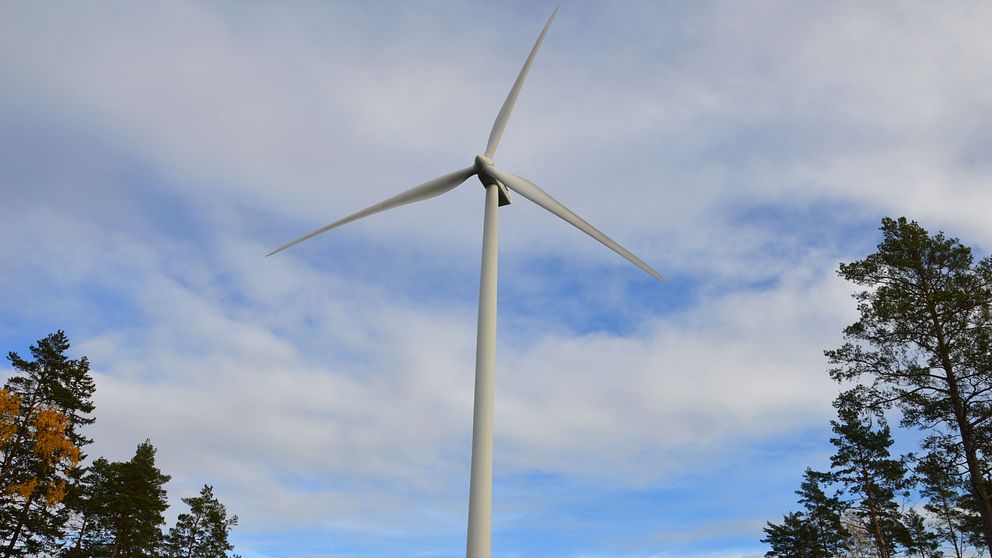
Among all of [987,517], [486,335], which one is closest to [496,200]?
[486,335]

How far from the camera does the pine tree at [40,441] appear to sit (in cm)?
3478

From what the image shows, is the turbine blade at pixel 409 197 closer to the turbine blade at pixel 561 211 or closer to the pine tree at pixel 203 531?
the turbine blade at pixel 561 211

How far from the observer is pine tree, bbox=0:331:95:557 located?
114 feet

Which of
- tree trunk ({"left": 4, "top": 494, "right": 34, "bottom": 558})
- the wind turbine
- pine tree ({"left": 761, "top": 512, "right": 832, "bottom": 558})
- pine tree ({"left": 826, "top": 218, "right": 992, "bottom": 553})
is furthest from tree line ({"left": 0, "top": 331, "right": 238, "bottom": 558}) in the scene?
pine tree ({"left": 761, "top": 512, "right": 832, "bottom": 558})

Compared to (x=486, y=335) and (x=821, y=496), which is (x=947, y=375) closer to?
(x=486, y=335)

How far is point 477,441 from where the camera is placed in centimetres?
1738

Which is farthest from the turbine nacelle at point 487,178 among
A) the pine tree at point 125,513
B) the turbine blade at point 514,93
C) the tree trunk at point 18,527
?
the pine tree at point 125,513

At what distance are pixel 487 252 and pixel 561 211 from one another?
17.6 feet

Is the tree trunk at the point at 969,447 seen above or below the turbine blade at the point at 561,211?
below

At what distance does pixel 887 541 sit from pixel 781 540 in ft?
61.1

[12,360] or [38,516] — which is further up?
[12,360]

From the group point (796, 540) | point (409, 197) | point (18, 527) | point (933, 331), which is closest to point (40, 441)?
point (18, 527)

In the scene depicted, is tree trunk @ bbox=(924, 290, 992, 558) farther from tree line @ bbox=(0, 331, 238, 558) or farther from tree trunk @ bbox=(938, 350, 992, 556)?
tree line @ bbox=(0, 331, 238, 558)

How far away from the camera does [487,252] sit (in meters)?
21.1
